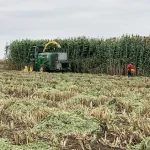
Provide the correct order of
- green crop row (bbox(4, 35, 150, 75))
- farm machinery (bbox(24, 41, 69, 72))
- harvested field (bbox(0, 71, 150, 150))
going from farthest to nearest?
green crop row (bbox(4, 35, 150, 75)), farm machinery (bbox(24, 41, 69, 72)), harvested field (bbox(0, 71, 150, 150))

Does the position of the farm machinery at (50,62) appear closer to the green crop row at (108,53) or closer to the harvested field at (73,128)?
the green crop row at (108,53)

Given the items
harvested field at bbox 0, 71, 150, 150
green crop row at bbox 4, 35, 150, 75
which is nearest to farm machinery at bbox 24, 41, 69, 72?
green crop row at bbox 4, 35, 150, 75

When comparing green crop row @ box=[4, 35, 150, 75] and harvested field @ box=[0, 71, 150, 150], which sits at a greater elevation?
green crop row @ box=[4, 35, 150, 75]

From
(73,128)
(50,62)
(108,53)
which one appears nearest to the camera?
(73,128)

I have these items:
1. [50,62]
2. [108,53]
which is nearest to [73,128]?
[50,62]

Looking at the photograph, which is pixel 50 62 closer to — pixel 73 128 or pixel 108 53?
pixel 108 53

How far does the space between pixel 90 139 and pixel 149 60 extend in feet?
66.6

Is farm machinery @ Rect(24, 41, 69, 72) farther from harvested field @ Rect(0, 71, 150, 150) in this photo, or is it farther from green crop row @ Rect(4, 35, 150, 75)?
harvested field @ Rect(0, 71, 150, 150)

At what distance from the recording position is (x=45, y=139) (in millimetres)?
4449

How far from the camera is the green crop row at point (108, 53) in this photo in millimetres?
24688

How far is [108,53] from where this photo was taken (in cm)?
2645

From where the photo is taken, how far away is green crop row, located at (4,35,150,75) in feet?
81.0

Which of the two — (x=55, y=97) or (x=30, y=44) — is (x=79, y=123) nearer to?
(x=55, y=97)

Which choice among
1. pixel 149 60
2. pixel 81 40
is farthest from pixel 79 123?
pixel 81 40
